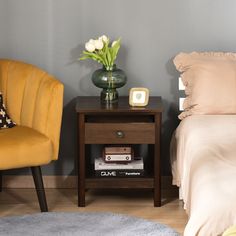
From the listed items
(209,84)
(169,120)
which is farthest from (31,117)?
(209,84)

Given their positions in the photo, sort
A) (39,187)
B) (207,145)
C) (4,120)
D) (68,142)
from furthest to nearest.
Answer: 1. (68,142)
2. (4,120)
3. (39,187)
4. (207,145)

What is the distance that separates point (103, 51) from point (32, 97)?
0.48m

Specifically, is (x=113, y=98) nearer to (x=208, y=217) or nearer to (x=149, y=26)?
(x=149, y=26)

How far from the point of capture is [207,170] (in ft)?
9.03

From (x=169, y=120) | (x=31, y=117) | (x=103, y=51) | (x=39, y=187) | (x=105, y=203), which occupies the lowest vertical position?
(x=105, y=203)

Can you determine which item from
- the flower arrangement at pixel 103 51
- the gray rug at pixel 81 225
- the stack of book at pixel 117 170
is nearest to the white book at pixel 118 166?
the stack of book at pixel 117 170

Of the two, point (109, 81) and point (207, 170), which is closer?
point (207, 170)

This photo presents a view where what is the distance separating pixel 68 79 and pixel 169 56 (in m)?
0.62

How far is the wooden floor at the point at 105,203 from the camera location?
3.67m

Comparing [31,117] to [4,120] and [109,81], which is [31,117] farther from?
[109,81]

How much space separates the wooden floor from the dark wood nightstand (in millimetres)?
82

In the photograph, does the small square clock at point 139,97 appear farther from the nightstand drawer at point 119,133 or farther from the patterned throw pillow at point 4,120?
the patterned throw pillow at point 4,120

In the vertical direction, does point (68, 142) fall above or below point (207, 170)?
below

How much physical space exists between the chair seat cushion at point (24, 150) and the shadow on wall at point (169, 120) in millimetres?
831
